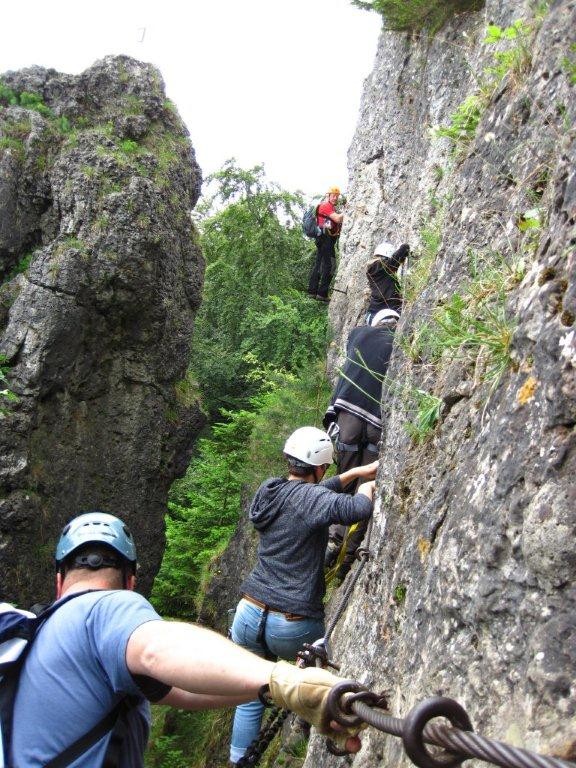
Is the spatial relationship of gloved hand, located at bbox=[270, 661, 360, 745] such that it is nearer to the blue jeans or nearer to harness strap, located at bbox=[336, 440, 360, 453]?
the blue jeans

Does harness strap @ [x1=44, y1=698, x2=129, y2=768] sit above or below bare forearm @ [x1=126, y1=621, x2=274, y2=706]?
below

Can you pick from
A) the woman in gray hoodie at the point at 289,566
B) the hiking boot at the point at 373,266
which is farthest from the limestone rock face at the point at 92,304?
the woman in gray hoodie at the point at 289,566

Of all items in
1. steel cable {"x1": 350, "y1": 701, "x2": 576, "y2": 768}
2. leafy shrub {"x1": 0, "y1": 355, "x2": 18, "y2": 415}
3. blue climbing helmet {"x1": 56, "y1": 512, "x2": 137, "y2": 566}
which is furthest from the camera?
leafy shrub {"x1": 0, "y1": 355, "x2": 18, "y2": 415}

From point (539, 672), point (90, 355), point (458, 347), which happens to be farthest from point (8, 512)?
point (539, 672)

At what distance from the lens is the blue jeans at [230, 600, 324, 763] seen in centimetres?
474

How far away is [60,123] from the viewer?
1399 centimetres

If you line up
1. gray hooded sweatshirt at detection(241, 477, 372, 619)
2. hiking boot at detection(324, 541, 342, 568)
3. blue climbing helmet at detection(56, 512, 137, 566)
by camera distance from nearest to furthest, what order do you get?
blue climbing helmet at detection(56, 512, 137, 566), gray hooded sweatshirt at detection(241, 477, 372, 619), hiking boot at detection(324, 541, 342, 568)

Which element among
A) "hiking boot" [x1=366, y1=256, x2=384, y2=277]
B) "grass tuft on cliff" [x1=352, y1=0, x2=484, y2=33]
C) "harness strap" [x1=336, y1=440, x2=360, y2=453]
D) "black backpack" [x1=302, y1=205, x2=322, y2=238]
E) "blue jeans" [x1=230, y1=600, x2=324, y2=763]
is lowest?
"blue jeans" [x1=230, y1=600, x2=324, y2=763]

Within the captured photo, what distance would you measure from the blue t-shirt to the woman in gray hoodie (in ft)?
8.24

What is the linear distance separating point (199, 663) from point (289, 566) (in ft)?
9.80

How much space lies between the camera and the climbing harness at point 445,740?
131cm

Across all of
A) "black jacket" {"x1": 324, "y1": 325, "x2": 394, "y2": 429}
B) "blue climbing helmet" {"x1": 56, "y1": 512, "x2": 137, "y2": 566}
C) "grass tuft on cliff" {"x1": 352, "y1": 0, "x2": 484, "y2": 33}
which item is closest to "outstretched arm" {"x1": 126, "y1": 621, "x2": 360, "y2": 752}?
"blue climbing helmet" {"x1": 56, "y1": 512, "x2": 137, "y2": 566}

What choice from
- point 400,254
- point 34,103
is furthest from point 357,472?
point 34,103

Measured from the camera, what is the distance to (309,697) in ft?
5.82
